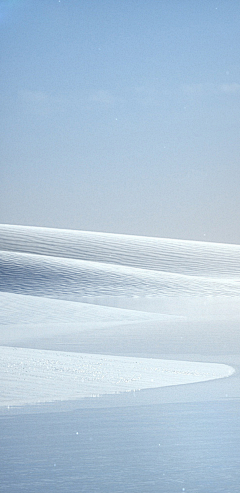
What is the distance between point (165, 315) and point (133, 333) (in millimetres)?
5114

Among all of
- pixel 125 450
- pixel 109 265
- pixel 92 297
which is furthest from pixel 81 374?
pixel 109 265

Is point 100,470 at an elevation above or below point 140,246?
above

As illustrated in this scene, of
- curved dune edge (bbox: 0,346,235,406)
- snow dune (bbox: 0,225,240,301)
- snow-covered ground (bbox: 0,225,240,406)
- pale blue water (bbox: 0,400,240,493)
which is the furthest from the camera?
snow dune (bbox: 0,225,240,301)

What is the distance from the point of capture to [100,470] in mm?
3959

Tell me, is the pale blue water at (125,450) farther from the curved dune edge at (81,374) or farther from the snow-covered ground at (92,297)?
the snow-covered ground at (92,297)

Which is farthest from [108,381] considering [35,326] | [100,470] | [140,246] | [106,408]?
[140,246]

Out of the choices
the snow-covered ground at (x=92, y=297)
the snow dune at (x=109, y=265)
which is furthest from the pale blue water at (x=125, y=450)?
the snow dune at (x=109, y=265)

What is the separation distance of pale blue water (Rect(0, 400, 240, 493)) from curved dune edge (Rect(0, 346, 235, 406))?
84 centimetres

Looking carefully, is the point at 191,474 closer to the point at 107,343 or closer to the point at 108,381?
the point at 108,381

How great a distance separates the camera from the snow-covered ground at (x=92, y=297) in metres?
7.20

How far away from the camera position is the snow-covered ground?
7199mm

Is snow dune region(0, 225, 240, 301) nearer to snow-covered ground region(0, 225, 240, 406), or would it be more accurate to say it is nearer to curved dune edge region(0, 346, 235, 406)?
snow-covered ground region(0, 225, 240, 406)

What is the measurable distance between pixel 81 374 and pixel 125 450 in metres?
2.97

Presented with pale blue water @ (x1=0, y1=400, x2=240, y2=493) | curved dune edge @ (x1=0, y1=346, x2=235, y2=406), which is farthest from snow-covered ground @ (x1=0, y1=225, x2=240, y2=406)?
pale blue water @ (x1=0, y1=400, x2=240, y2=493)
